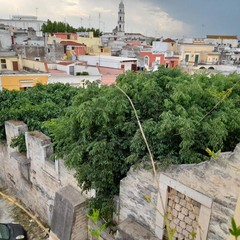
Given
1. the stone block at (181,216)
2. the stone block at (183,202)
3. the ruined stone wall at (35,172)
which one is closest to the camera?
the stone block at (183,202)

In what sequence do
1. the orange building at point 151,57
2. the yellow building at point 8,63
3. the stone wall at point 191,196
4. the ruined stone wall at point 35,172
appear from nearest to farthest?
1. the stone wall at point 191,196
2. the ruined stone wall at point 35,172
3. the yellow building at point 8,63
4. the orange building at point 151,57

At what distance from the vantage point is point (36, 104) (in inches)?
435

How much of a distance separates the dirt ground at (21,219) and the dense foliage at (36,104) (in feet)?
8.89

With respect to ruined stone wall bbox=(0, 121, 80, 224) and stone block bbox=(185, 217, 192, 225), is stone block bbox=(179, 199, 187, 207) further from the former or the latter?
ruined stone wall bbox=(0, 121, 80, 224)

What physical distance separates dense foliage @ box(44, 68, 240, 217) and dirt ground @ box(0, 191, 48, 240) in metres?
3.22

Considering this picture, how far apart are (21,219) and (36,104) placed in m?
4.69

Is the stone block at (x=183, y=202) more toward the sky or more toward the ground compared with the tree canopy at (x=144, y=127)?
more toward the ground

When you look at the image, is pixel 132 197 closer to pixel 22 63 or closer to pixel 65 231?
pixel 65 231

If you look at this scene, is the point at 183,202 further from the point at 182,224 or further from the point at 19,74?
the point at 19,74

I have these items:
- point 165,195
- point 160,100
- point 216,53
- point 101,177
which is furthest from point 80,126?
point 216,53

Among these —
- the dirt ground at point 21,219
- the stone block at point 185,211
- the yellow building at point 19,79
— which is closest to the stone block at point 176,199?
the stone block at point 185,211

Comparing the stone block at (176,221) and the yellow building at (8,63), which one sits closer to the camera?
the stone block at (176,221)

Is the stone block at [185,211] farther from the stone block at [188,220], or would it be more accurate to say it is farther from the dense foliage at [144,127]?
the dense foliage at [144,127]

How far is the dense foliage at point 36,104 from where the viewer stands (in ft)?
31.6
